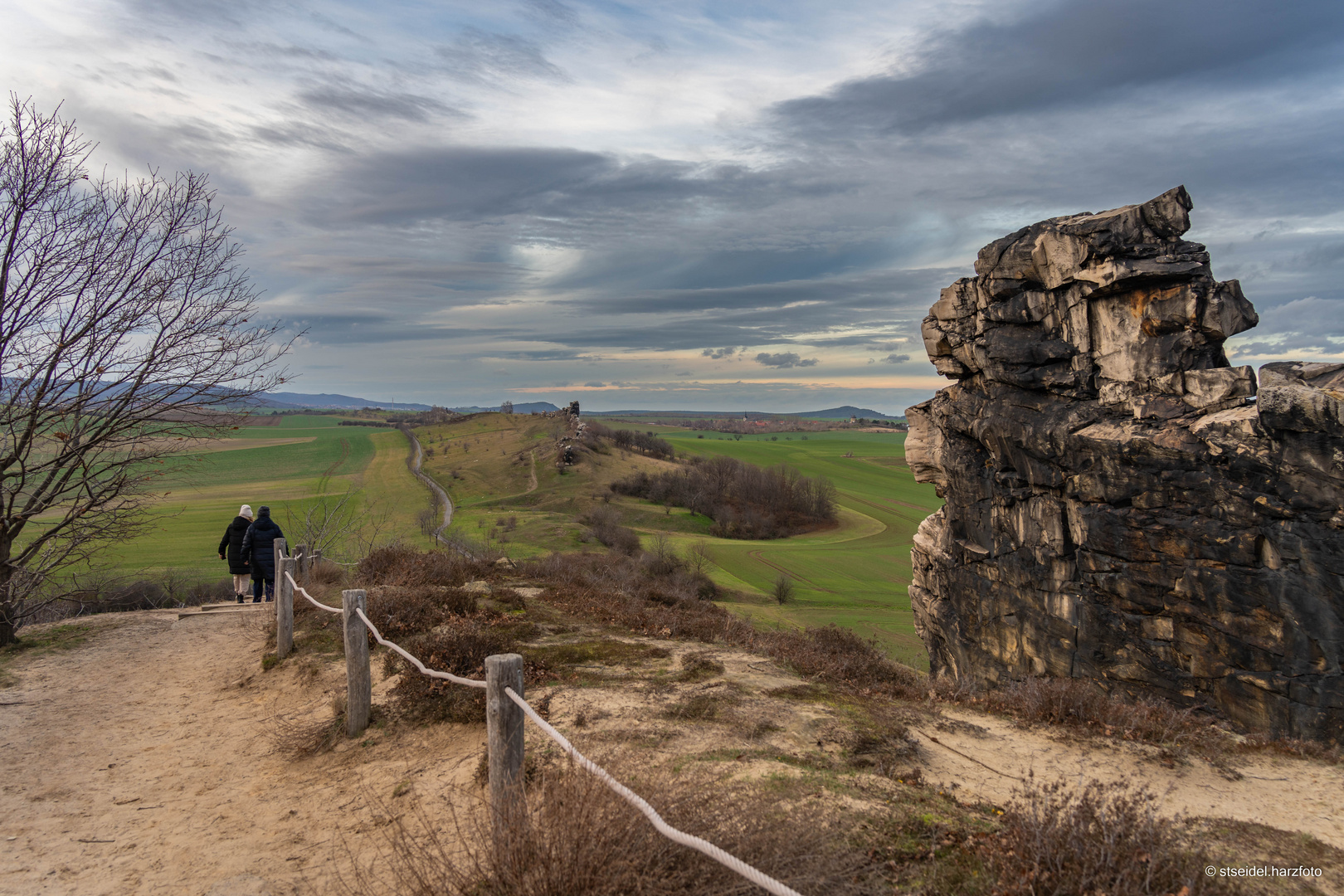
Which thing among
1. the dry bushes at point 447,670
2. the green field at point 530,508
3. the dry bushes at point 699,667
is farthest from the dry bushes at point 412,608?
the green field at point 530,508

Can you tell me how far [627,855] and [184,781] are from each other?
6629 mm

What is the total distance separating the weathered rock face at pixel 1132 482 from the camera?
14.8 metres

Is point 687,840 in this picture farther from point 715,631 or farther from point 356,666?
point 715,631

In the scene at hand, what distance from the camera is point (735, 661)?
1085cm

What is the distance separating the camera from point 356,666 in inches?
306

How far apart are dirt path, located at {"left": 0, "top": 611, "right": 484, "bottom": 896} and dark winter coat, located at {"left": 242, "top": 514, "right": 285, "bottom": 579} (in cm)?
476

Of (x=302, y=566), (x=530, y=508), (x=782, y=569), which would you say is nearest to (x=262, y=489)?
(x=530, y=508)

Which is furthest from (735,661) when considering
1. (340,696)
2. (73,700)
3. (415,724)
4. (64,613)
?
(64,613)

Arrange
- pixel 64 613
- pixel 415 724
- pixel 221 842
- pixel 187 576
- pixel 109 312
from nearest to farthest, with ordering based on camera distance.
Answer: pixel 221 842 → pixel 415 724 → pixel 109 312 → pixel 64 613 → pixel 187 576

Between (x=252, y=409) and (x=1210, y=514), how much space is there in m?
22.6

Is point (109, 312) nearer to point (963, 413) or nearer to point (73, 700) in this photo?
point (73, 700)

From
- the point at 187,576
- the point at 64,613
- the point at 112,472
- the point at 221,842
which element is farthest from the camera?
the point at 187,576

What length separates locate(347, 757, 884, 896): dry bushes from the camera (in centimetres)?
343

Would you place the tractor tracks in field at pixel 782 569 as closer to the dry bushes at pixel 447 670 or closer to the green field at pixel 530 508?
the green field at pixel 530 508
